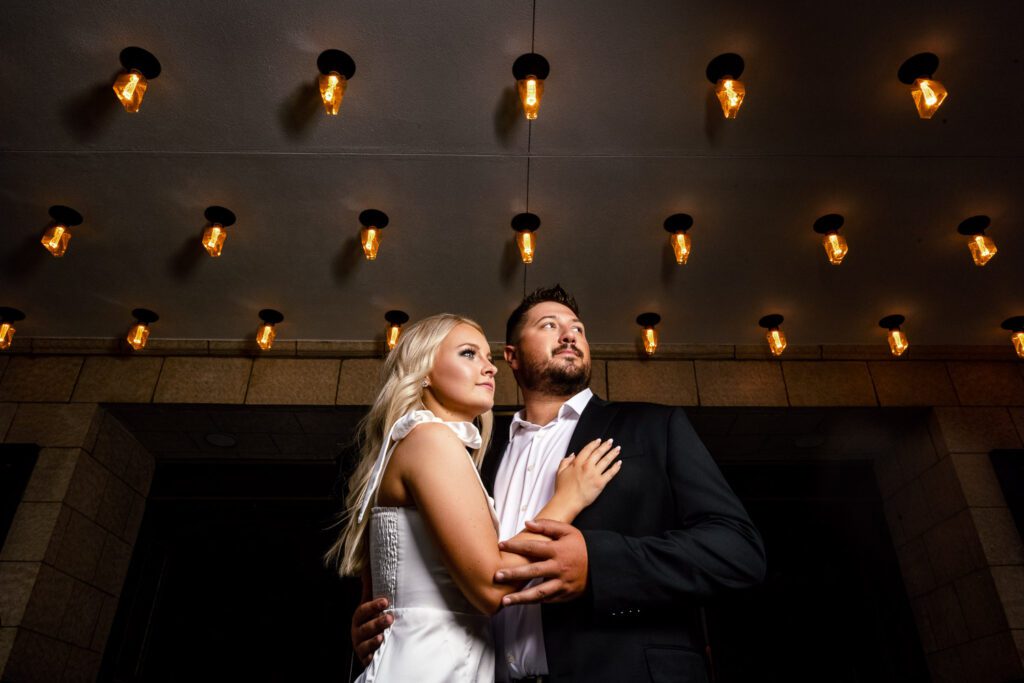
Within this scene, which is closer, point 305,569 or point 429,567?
point 429,567

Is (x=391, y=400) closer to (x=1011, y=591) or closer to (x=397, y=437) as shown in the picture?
(x=397, y=437)

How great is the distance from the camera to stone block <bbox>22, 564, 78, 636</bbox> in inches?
153

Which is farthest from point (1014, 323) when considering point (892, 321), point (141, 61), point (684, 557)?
point (141, 61)

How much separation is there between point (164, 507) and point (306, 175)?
3.41 meters

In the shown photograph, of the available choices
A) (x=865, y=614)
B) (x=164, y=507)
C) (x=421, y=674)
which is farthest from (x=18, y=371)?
(x=865, y=614)

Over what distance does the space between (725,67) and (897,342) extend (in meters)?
2.78

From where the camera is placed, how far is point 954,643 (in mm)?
4176

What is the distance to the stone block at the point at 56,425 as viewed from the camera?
450cm

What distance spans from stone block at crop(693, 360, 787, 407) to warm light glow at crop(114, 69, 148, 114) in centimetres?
391

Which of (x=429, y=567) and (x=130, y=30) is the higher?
(x=130, y=30)

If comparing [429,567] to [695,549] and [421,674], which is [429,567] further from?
[695,549]

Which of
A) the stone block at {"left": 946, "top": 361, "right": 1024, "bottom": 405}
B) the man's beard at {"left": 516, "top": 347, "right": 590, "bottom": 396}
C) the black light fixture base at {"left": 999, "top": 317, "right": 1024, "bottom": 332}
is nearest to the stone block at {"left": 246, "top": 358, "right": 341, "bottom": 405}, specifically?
the black light fixture base at {"left": 999, "top": 317, "right": 1024, "bottom": 332}

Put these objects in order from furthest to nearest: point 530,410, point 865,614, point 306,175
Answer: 1. point 865,614
2. point 306,175
3. point 530,410

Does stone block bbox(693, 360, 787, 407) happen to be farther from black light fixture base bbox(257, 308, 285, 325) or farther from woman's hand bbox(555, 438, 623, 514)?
woman's hand bbox(555, 438, 623, 514)
